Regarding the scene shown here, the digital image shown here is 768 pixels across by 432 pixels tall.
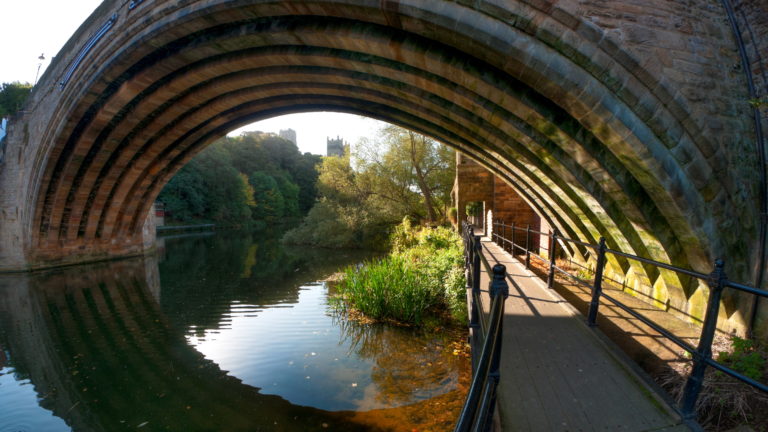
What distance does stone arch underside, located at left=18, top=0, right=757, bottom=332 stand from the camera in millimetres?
4215

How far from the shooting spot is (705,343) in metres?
2.03

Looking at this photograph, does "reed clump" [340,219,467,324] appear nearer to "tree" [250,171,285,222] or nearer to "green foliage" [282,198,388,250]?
"green foliage" [282,198,388,250]

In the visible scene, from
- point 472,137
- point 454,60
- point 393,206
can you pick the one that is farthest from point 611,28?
point 393,206

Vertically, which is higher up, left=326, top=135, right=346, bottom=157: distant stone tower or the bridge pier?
left=326, top=135, right=346, bottom=157: distant stone tower

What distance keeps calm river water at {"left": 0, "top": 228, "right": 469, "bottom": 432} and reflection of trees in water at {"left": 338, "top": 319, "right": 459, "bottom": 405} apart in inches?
1.0

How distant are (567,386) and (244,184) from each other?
45918 mm

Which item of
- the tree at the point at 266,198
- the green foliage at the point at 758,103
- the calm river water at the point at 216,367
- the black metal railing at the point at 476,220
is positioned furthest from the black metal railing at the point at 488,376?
the tree at the point at 266,198

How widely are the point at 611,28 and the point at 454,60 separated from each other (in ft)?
6.97

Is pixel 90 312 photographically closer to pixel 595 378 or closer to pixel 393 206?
pixel 595 378

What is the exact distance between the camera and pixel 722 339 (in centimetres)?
423

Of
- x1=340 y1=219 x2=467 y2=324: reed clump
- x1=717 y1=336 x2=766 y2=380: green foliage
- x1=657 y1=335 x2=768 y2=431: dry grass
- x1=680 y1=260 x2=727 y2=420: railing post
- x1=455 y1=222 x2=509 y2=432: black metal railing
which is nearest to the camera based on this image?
x1=455 y1=222 x2=509 y2=432: black metal railing

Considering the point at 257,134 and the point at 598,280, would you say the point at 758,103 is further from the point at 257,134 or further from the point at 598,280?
the point at 257,134

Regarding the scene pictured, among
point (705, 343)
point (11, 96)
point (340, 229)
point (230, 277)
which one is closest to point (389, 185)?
point (340, 229)

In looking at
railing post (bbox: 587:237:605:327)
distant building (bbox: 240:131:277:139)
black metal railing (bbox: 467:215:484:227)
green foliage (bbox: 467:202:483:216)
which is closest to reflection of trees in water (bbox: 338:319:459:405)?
railing post (bbox: 587:237:605:327)
